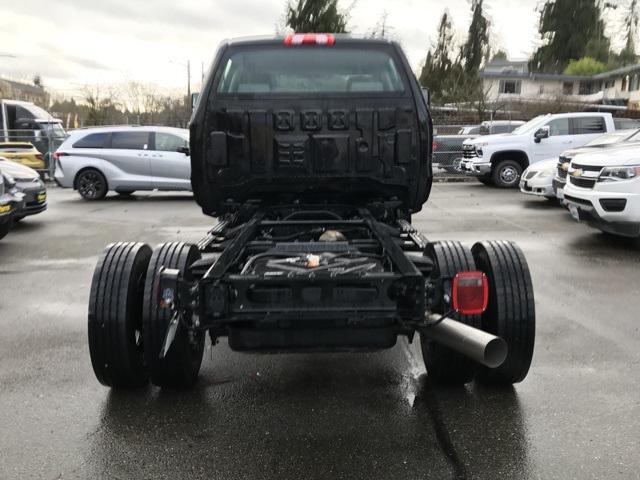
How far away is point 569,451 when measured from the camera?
3121 mm

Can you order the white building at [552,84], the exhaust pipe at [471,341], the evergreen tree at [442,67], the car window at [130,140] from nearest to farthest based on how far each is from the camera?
the exhaust pipe at [471,341]
the car window at [130,140]
the evergreen tree at [442,67]
the white building at [552,84]

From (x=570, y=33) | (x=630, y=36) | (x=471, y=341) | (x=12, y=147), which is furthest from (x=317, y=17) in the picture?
(x=471, y=341)

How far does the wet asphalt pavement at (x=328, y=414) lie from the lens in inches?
118

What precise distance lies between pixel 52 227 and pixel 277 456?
902 cm

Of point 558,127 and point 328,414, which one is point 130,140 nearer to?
point 558,127

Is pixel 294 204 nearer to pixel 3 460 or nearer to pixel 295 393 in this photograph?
pixel 295 393

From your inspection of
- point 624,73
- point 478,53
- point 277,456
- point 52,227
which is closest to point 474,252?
point 277,456

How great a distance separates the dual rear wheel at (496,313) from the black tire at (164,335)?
1.49 metres

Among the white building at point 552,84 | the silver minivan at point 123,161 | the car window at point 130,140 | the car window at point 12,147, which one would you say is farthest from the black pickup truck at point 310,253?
the white building at point 552,84

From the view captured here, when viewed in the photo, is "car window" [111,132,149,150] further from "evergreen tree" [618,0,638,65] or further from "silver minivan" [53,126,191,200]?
"evergreen tree" [618,0,638,65]

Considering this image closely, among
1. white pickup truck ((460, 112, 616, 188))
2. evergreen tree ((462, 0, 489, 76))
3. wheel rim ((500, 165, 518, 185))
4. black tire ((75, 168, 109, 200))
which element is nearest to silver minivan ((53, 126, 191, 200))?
black tire ((75, 168, 109, 200))

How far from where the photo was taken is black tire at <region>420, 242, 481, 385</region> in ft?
11.8

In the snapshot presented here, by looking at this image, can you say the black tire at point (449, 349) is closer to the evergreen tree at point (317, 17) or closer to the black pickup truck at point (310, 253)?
the black pickup truck at point (310, 253)

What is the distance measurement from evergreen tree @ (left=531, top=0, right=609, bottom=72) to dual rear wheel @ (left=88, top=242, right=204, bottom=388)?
66.4 meters
